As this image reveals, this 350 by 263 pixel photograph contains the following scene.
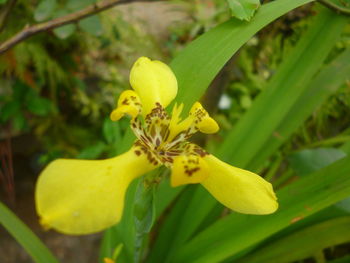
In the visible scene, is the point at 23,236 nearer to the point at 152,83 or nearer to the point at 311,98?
the point at 152,83

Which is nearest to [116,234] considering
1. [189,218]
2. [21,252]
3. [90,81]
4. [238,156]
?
[189,218]

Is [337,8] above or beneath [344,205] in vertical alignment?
above

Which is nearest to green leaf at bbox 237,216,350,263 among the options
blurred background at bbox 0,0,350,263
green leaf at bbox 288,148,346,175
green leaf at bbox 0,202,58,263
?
green leaf at bbox 288,148,346,175

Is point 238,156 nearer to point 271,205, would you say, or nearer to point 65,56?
point 271,205

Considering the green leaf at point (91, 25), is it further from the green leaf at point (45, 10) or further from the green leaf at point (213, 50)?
the green leaf at point (213, 50)

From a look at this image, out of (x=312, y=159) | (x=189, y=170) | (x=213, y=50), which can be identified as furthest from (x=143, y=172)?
(x=312, y=159)
